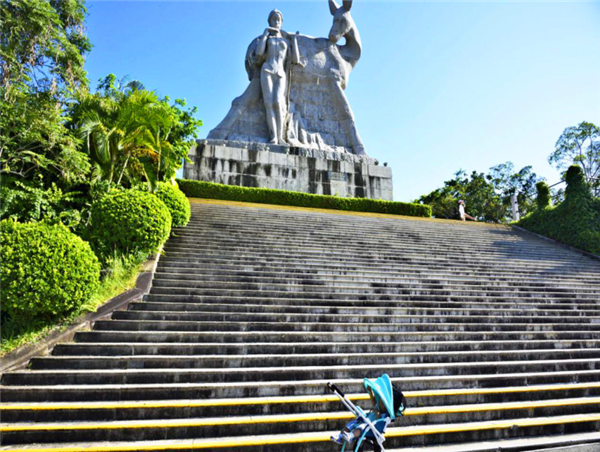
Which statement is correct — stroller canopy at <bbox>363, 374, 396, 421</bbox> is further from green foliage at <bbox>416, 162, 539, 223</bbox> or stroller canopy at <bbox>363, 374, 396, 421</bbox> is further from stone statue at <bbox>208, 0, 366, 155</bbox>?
green foliage at <bbox>416, 162, 539, 223</bbox>

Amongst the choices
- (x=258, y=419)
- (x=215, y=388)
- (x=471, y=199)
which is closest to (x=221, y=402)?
(x=215, y=388)

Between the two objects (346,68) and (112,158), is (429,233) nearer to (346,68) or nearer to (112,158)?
(112,158)

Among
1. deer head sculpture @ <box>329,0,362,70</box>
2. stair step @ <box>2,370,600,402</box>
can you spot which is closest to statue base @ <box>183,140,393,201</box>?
deer head sculpture @ <box>329,0,362,70</box>

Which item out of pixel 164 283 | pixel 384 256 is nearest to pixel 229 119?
pixel 384 256

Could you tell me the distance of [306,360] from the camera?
432 centimetres

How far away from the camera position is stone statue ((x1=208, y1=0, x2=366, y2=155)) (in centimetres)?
1683

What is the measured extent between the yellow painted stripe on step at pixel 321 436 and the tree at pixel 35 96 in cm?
495

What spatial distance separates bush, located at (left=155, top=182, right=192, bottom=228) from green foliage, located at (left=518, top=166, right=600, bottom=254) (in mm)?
11050

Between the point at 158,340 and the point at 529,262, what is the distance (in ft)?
28.3

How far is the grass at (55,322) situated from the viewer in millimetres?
4145

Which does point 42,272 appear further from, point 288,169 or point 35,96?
point 288,169

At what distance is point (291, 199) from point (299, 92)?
20.8 ft

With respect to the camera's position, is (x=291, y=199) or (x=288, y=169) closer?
(x=291, y=199)

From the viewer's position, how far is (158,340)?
14.7 ft
